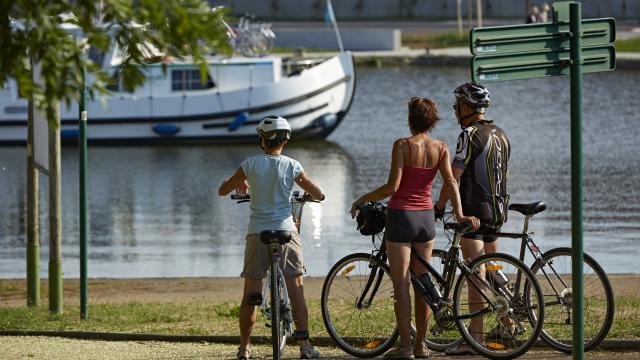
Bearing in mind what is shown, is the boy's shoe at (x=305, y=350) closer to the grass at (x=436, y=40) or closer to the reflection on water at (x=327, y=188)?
the reflection on water at (x=327, y=188)

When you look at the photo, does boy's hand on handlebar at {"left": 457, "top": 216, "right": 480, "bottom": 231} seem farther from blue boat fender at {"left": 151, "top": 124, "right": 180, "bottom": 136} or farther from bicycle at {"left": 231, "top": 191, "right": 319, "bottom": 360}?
blue boat fender at {"left": 151, "top": 124, "right": 180, "bottom": 136}

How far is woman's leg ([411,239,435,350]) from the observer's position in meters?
8.41

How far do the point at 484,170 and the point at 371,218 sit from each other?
0.73m

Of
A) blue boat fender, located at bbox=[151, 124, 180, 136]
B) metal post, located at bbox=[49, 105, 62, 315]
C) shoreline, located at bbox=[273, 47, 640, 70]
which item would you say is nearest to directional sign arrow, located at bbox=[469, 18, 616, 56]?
metal post, located at bbox=[49, 105, 62, 315]

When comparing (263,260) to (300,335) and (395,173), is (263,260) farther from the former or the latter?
(395,173)

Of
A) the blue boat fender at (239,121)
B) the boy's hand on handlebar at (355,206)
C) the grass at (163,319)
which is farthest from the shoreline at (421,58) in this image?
the boy's hand on handlebar at (355,206)

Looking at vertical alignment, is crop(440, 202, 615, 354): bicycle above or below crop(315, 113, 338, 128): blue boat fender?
below

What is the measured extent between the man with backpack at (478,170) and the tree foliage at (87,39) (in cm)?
286

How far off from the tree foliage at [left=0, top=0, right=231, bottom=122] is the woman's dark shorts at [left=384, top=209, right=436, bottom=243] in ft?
8.60

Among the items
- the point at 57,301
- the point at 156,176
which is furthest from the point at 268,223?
the point at 156,176

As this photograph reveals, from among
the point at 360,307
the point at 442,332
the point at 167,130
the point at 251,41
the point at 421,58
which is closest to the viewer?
the point at 442,332

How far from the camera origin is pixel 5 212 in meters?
22.5

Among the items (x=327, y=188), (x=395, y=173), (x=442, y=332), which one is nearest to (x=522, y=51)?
(x=395, y=173)

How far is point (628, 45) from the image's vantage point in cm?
5644
